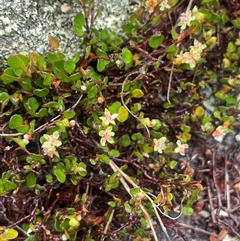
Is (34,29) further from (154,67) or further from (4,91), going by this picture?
(154,67)

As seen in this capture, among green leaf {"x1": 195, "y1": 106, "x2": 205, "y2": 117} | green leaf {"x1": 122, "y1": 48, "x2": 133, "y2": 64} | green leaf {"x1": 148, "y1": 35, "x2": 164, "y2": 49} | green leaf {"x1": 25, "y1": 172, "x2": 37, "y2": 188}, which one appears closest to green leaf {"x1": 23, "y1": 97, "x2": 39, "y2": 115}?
green leaf {"x1": 25, "y1": 172, "x2": 37, "y2": 188}

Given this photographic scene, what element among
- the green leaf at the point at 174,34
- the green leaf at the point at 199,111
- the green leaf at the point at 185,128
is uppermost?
the green leaf at the point at 174,34

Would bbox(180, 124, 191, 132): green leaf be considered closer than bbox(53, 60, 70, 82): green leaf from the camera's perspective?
No

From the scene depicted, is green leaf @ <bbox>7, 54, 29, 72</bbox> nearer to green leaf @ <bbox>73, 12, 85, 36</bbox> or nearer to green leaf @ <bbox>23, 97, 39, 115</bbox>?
green leaf @ <bbox>23, 97, 39, 115</bbox>

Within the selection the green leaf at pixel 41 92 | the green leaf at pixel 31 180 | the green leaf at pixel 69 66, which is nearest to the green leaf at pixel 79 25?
the green leaf at pixel 69 66

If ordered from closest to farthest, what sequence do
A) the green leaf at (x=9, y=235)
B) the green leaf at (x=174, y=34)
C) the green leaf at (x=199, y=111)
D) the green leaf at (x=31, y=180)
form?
the green leaf at (x=9, y=235) → the green leaf at (x=31, y=180) → the green leaf at (x=174, y=34) → the green leaf at (x=199, y=111)

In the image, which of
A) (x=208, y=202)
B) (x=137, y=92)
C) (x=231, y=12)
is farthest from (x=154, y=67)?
(x=208, y=202)

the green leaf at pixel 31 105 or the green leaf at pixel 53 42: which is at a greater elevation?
the green leaf at pixel 53 42

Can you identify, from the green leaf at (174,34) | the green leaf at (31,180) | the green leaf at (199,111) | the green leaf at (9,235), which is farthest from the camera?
the green leaf at (199,111)

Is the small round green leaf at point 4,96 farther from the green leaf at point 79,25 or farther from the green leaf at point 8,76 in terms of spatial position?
the green leaf at point 79,25
